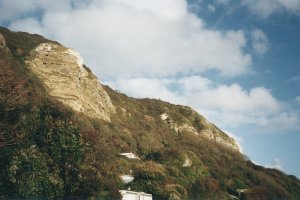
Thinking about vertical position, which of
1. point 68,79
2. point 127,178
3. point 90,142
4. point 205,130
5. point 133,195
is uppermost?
point 68,79

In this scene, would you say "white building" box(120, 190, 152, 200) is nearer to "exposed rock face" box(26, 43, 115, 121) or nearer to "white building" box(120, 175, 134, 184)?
"white building" box(120, 175, 134, 184)

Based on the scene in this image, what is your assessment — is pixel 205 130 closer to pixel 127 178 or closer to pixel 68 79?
pixel 68 79

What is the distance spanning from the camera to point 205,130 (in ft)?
369

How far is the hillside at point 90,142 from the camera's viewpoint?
32.9 meters

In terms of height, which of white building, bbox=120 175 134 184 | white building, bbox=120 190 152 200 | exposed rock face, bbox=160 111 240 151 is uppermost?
exposed rock face, bbox=160 111 240 151

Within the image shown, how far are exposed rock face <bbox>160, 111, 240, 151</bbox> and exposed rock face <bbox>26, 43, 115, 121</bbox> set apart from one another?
98.7 ft

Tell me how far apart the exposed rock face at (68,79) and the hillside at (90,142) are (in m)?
0.20

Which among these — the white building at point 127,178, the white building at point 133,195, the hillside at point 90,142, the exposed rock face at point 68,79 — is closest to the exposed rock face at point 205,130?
the hillside at point 90,142

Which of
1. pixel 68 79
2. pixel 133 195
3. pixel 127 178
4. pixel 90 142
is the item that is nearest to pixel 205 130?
pixel 68 79

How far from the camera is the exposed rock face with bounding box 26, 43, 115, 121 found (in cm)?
6812

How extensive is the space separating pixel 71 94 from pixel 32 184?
123 ft

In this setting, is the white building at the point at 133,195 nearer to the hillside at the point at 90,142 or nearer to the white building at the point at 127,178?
the hillside at the point at 90,142

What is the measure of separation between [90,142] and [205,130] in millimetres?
74936

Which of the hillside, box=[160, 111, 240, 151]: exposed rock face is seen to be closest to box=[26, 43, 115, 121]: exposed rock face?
the hillside
